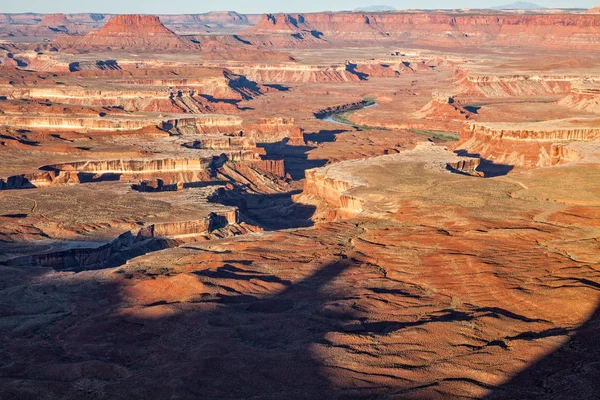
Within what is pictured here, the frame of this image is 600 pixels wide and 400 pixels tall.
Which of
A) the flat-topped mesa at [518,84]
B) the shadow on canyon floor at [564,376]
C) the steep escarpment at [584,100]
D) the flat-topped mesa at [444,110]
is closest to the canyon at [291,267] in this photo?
the shadow on canyon floor at [564,376]

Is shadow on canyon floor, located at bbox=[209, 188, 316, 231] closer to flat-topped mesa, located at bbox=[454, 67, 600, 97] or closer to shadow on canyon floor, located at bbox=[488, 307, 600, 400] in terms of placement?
shadow on canyon floor, located at bbox=[488, 307, 600, 400]

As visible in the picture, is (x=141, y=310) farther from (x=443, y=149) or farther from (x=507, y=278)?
(x=443, y=149)

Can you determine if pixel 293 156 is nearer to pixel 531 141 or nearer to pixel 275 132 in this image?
pixel 275 132

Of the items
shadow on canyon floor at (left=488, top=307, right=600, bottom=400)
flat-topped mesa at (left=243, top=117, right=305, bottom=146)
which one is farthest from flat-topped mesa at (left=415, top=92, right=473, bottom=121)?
shadow on canyon floor at (left=488, top=307, right=600, bottom=400)

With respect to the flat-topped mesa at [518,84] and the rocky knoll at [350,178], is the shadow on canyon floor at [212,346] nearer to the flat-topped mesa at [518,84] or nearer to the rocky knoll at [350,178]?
the rocky knoll at [350,178]

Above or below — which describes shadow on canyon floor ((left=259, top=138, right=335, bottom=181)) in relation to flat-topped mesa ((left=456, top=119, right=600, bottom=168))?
below

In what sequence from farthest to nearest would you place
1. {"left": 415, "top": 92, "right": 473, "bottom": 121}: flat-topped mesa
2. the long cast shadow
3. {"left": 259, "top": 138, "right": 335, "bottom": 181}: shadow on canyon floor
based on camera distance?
{"left": 415, "top": 92, "right": 473, "bottom": 121}: flat-topped mesa, {"left": 259, "top": 138, "right": 335, "bottom": 181}: shadow on canyon floor, the long cast shadow

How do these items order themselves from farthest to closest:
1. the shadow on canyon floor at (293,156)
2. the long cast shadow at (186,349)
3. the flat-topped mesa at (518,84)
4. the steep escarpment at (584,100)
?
the flat-topped mesa at (518,84) < the steep escarpment at (584,100) < the shadow on canyon floor at (293,156) < the long cast shadow at (186,349)

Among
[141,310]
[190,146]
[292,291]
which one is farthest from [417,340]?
[190,146]

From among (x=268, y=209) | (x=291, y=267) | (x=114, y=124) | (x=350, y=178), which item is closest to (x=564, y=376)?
(x=291, y=267)
